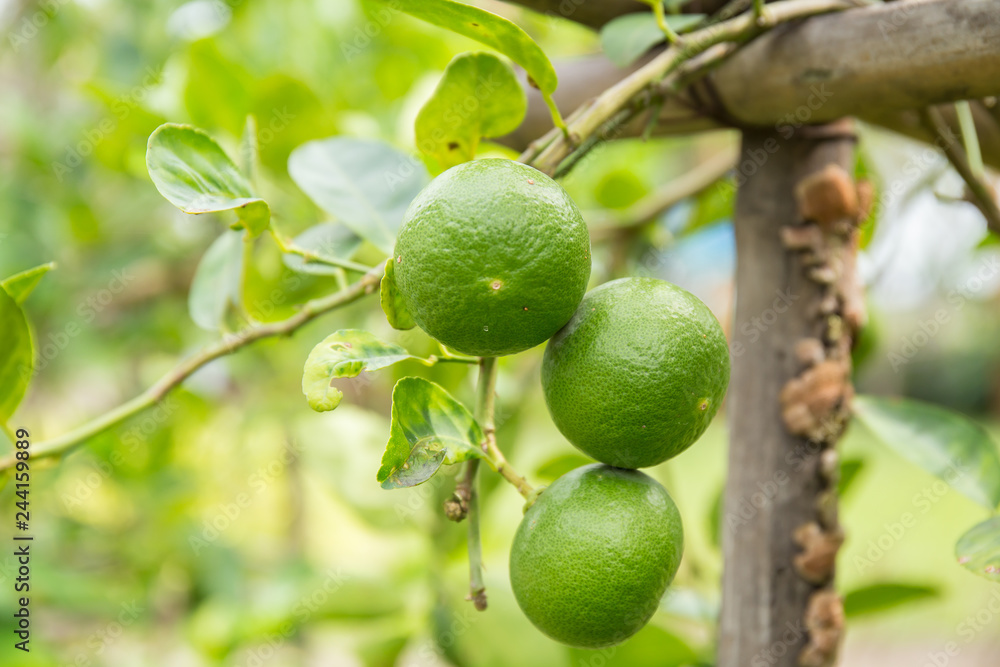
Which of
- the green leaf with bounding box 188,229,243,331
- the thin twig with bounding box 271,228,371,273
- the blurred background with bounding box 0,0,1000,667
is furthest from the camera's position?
the blurred background with bounding box 0,0,1000,667

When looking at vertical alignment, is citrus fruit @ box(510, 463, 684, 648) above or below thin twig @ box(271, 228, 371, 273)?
below

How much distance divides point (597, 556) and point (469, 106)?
256 mm

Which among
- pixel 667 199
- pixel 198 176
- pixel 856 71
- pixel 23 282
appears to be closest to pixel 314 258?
pixel 198 176

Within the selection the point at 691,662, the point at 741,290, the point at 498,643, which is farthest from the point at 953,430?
the point at 498,643

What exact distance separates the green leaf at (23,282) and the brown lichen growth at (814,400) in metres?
0.53

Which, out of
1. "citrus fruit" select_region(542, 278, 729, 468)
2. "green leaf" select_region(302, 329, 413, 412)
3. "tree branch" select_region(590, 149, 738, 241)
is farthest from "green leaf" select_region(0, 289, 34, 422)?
"tree branch" select_region(590, 149, 738, 241)

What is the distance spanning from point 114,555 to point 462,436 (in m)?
1.25

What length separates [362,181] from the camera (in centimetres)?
58

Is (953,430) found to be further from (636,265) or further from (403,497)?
(403,497)

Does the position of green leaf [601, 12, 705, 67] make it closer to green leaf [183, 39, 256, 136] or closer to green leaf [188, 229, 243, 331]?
green leaf [188, 229, 243, 331]

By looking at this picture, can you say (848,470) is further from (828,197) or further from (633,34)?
(633,34)

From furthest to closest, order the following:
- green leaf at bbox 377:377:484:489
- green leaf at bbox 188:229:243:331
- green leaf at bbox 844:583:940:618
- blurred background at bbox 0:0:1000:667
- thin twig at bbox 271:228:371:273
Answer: blurred background at bbox 0:0:1000:667 → green leaf at bbox 844:583:940:618 → green leaf at bbox 188:229:243:331 → thin twig at bbox 271:228:371:273 → green leaf at bbox 377:377:484:489

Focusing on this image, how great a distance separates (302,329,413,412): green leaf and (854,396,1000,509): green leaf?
42 centimetres

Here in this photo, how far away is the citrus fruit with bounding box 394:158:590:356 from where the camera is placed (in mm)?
348
